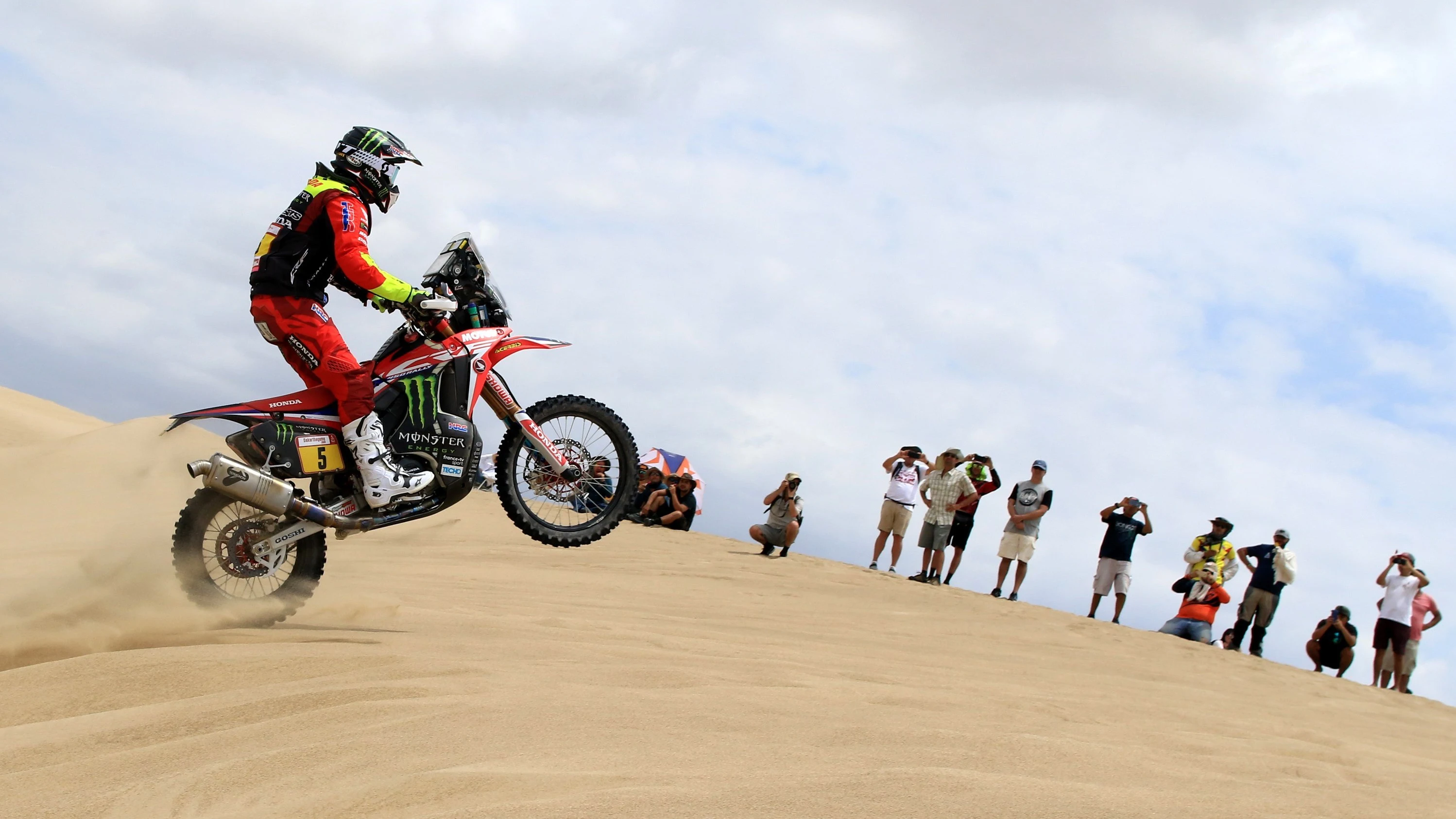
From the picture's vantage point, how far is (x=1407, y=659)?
1097 cm

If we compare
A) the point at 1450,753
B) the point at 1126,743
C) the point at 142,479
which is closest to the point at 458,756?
the point at 1126,743

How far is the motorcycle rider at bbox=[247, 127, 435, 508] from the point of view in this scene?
5512mm

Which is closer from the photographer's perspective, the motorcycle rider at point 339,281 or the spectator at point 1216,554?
the motorcycle rider at point 339,281

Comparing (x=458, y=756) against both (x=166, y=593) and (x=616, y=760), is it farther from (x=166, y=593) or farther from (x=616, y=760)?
(x=166, y=593)

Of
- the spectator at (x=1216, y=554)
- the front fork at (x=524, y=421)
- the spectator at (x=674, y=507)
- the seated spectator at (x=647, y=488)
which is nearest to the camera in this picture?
the front fork at (x=524, y=421)

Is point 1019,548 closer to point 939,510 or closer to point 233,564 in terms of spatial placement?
point 939,510

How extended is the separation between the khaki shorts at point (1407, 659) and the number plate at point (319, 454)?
10.4 m

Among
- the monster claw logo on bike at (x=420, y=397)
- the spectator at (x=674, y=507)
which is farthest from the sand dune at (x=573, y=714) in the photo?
the spectator at (x=674, y=507)

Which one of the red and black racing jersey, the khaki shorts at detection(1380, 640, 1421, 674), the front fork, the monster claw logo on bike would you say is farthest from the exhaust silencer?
the khaki shorts at detection(1380, 640, 1421, 674)

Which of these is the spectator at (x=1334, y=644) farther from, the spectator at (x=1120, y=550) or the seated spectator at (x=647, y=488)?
the seated spectator at (x=647, y=488)

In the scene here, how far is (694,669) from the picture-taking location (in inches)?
183

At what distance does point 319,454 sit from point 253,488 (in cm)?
40

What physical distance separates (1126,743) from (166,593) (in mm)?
4485

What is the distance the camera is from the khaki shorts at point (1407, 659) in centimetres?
1093
